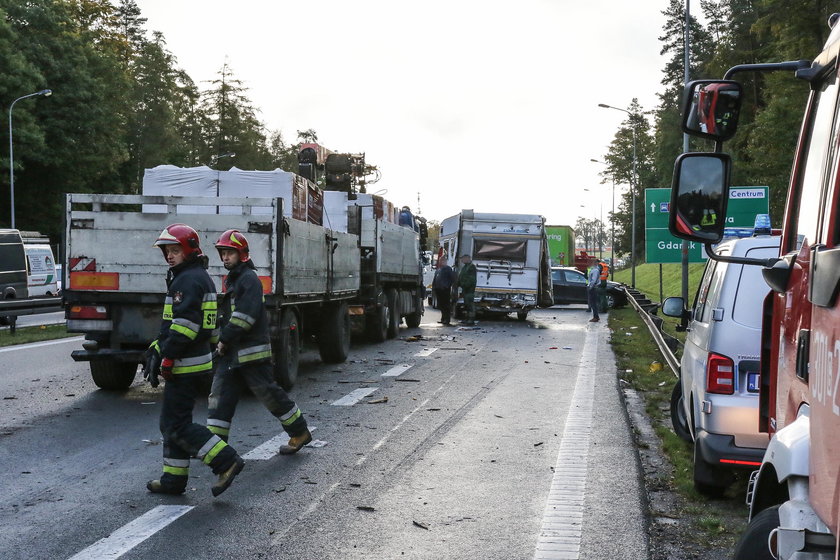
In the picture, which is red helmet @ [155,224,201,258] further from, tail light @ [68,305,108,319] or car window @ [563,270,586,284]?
car window @ [563,270,586,284]

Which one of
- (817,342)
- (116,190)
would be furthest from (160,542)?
(116,190)

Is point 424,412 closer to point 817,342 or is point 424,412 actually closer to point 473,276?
point 817,342

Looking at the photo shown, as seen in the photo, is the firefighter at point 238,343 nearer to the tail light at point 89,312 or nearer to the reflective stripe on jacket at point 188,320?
the reflective stripe on jacket at point 188,320

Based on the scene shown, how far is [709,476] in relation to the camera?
6730 millimetres

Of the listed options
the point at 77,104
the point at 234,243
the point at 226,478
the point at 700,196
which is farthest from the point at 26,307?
the point at 77,104

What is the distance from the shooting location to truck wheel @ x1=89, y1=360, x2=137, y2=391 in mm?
12234

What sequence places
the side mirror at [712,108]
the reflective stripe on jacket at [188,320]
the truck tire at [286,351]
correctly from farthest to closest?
1. the truck tire at [286,351]
2. the reflective stripe on jacket at [188,320]
3. the side mirror at [712,108]

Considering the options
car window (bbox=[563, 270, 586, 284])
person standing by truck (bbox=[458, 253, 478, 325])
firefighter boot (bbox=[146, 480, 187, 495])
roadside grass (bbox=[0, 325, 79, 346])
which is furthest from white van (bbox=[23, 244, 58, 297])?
firefighter boot (bbox=[146, 480, 187, 495])

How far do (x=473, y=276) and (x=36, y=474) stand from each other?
789 inches

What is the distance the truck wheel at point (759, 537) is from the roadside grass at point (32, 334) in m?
16.7

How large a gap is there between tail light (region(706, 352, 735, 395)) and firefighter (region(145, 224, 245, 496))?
312 centimetres

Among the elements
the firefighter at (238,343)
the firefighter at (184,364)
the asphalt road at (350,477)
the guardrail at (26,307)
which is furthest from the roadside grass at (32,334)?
the firefighter at (184,364)

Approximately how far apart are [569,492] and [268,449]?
273 cm

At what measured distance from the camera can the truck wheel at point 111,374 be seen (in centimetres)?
1223
